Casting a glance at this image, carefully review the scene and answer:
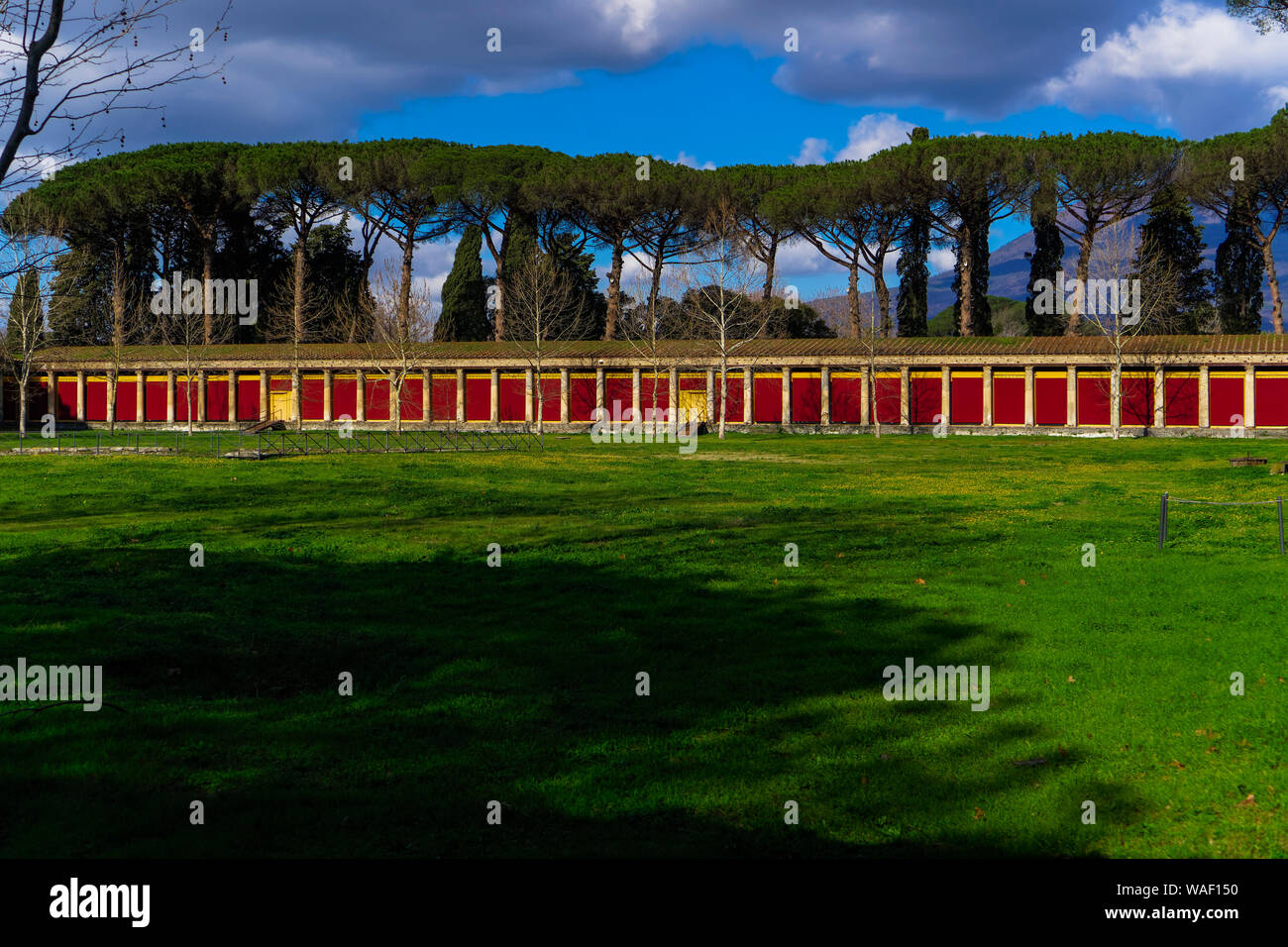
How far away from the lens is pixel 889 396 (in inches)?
2207

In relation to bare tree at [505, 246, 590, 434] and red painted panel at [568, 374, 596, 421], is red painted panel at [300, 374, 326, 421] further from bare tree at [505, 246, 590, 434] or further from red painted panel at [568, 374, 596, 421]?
red painted panel at [568, 374, 596, 421]

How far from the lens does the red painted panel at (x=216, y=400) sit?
64.2 metres

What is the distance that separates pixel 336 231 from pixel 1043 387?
166ft

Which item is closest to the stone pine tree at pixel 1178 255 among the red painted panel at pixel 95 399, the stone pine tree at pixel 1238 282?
the stone pine tree at pixel 1238 282

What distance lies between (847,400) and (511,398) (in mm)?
18913

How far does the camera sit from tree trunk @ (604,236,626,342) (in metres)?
69.2

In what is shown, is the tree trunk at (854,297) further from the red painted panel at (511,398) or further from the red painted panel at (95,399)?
the red painted panel at (95,399)

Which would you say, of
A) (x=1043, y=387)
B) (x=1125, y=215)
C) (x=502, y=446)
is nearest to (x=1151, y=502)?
(x=502, y=446)

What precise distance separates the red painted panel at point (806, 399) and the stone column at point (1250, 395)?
65.7ft

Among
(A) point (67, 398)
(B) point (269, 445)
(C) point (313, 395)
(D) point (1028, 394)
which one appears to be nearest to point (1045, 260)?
(D) point (1028, 394)

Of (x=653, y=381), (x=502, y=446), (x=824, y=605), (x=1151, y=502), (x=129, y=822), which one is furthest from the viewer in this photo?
(x=653, y=381)

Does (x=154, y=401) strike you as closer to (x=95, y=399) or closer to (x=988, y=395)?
(x=95, y=399)

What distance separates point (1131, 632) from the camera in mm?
12281

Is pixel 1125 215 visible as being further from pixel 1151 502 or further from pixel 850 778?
pixel 850 778
